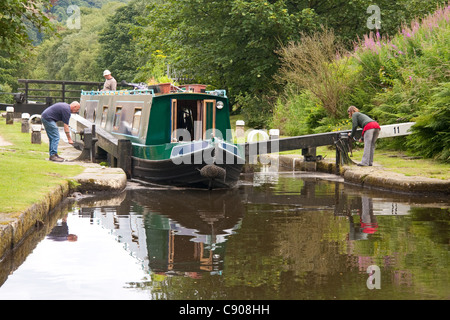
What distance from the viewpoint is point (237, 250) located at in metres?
6.87

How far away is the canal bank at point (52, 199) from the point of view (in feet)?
21.0

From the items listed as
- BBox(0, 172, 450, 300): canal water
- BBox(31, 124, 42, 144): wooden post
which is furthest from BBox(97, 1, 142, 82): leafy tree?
BBox(0, 172, 450, 300): canal water

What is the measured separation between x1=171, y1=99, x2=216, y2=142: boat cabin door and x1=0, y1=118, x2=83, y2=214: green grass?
88.7 inches

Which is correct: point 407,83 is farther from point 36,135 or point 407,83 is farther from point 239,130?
point 36,135

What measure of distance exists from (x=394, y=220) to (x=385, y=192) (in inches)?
118

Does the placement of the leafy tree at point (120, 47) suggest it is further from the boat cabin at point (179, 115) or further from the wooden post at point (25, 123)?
the boat cabin at point (179, 115)

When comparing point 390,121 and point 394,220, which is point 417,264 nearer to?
point 394,220

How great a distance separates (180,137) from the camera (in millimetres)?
13672

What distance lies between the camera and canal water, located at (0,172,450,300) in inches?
212

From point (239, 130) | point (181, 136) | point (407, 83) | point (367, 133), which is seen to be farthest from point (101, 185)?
point (239, 130)

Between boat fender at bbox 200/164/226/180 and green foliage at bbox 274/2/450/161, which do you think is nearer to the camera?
boat fender at bbox 200/164/226/180

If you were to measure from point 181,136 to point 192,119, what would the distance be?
16.7 inches

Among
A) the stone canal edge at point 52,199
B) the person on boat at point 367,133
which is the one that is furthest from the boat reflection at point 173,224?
the person on boat at point 367,133

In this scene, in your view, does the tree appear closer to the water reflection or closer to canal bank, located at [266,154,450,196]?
the water reflection
